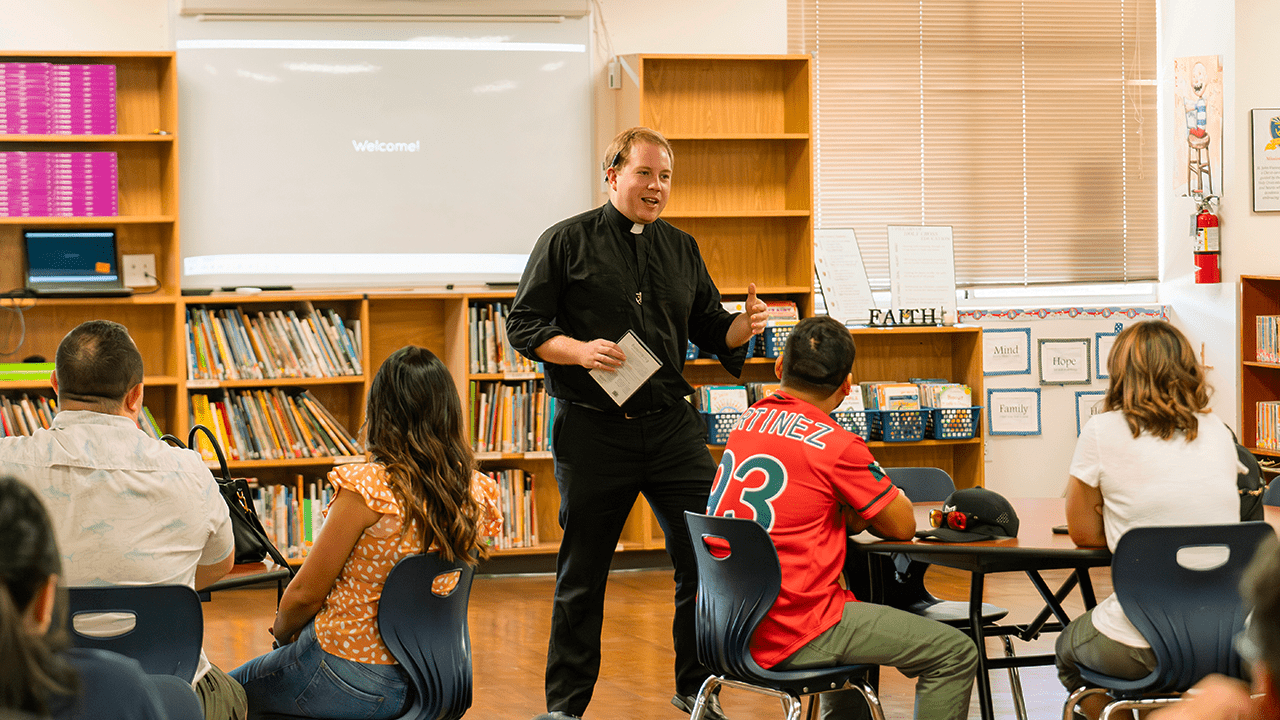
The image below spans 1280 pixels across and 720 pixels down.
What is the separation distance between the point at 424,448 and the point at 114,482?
56 centimetres

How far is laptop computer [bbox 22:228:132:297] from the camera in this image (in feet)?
16.9

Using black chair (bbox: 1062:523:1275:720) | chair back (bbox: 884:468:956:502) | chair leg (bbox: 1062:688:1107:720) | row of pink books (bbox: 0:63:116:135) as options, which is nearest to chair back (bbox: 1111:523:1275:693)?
black chair (bbox: 1062:523:1275:720)

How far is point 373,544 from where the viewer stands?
88.6 inches

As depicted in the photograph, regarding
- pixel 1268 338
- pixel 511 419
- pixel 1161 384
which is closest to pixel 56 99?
pixel 511 419

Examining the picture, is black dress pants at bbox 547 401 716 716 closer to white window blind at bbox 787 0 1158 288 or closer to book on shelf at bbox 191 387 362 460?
book on shelf at bbox 191 387 362 460

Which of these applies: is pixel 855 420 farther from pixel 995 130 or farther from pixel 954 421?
pixel 995 130

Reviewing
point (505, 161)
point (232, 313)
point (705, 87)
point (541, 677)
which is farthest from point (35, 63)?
point (541, 677)

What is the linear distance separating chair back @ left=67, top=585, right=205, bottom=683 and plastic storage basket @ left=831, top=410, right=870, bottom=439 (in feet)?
13.4

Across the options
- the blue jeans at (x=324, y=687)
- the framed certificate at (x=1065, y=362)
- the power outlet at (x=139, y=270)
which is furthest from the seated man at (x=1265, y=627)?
the framed certificate at (x=1065, y=362)

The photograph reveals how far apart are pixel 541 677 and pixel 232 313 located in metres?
2.37

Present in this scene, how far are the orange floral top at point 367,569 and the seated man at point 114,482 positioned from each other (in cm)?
22

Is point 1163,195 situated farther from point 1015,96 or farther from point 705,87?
point 705,87

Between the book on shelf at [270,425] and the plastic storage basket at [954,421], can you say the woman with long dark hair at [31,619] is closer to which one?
the book on shelf at [270,425]

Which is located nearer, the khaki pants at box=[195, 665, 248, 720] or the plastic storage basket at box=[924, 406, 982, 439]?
the khaki pants at box=[195, 665, 248, 720]
